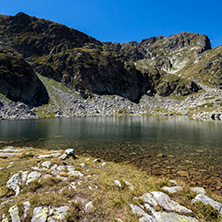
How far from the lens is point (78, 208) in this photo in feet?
23.5

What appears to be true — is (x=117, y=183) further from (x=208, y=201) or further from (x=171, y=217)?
(x=208, y=201)

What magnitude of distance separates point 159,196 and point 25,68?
199 metres

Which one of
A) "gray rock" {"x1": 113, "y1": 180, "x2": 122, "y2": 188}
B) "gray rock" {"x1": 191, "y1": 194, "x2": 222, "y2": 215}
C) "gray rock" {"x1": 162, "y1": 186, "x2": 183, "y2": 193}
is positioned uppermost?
"gray rock" {"x1": 191, "y1": 194, "x2": 222, "y2": 215}

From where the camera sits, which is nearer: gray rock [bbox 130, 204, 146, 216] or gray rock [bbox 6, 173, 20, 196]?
gray rock [bbox 130, 204, 146, 216]

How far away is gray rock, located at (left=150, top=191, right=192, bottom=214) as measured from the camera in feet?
23.5

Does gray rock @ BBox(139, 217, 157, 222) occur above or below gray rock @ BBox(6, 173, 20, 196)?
above

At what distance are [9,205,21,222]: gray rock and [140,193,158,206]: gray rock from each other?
6423 mm

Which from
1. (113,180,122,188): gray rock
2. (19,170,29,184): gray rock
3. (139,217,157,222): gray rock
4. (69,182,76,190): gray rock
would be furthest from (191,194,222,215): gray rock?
(19,170,29,184): gray rock

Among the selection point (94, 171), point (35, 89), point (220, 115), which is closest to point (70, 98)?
point (35, 89)

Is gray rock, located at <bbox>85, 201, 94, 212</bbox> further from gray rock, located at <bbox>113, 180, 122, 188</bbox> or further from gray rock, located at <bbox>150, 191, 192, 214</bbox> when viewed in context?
gray rock, located at <bbox>150, 191, 192, 214</bbox>

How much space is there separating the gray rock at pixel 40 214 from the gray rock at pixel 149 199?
17.2 ft

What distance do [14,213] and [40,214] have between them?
122 centimetres

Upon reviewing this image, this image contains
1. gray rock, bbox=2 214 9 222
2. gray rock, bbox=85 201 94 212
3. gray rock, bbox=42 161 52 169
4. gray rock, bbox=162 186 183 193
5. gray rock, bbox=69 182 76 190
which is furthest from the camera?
gray rock, bbox=42 161 52 169

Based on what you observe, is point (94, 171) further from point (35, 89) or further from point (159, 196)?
point (35, 89)
